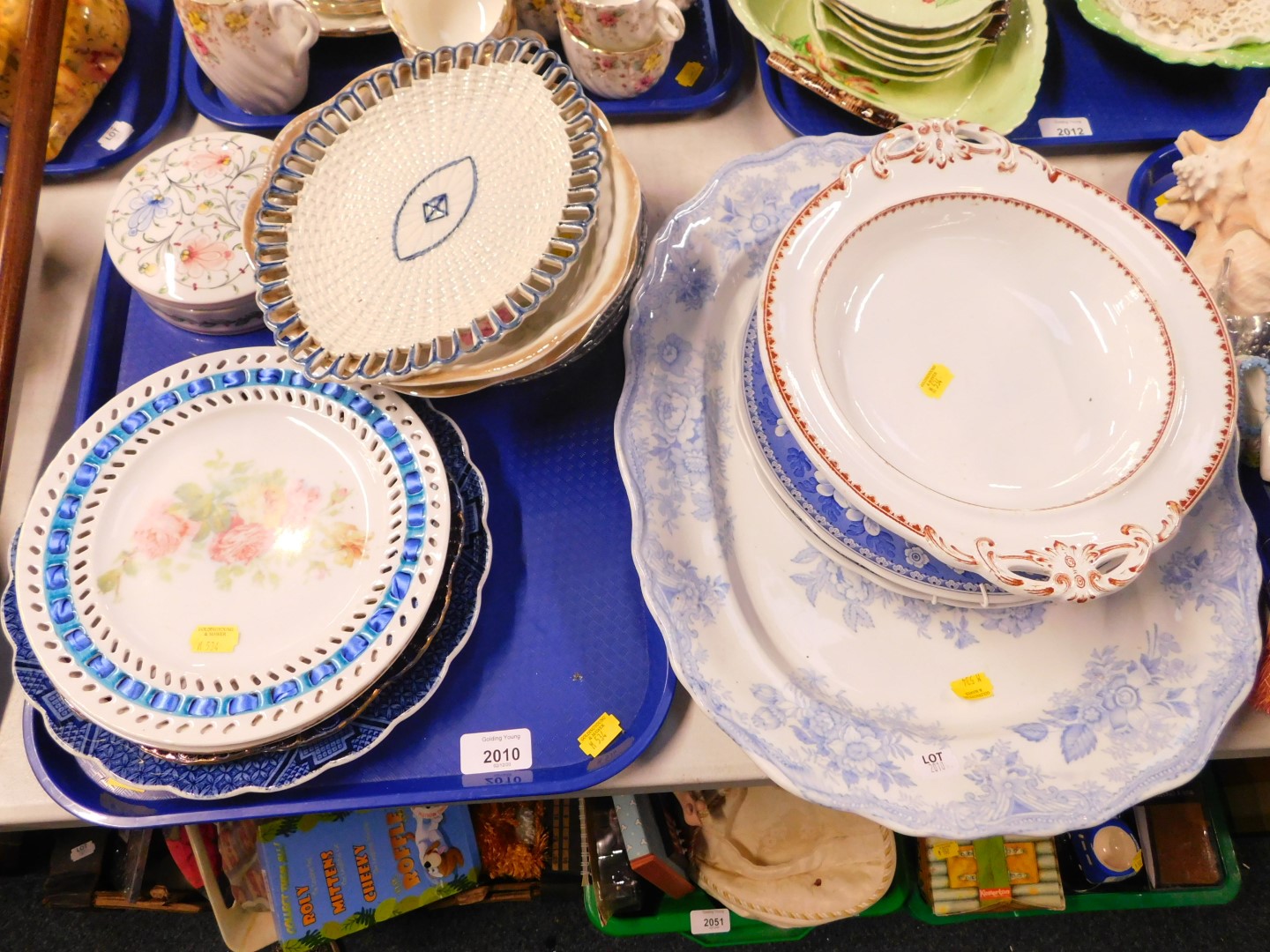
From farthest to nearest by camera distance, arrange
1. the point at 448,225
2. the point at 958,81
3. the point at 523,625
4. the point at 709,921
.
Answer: the point at 709,921 → the point at 958,81 → the point at 523,625 → the point at 448,225

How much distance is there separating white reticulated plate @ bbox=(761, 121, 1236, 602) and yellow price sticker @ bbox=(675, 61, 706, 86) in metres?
0.36

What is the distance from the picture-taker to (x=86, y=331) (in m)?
0.87

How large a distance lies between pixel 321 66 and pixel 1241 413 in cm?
100

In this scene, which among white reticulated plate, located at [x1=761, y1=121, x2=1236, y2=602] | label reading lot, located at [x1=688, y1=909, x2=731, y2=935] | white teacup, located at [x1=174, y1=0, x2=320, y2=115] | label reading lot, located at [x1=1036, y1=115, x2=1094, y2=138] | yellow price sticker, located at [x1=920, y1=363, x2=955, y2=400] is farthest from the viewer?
label reading lot, located at [x1=688, y1=909, x2=731, y2=935]

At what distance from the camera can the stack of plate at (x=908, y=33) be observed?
0.78 metres

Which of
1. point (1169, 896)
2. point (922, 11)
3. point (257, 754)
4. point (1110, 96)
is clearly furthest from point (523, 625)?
point (1169, 896)

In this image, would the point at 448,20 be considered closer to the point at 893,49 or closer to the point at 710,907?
the point at 893,49

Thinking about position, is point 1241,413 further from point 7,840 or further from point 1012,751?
point 7,840

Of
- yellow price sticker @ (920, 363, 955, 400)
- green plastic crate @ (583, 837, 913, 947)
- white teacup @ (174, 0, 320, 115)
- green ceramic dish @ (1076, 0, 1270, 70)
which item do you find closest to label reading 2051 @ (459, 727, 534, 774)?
yellow price sticker @ (920, 363, 955, 400)

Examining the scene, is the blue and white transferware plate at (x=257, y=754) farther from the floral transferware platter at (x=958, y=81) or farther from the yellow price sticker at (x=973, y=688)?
the floral transferware platter at (x=958, y=81)

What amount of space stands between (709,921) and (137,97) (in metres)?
1.27

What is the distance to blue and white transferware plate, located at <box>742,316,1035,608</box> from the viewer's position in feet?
2.11

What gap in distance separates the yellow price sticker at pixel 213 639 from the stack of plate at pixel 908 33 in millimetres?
786

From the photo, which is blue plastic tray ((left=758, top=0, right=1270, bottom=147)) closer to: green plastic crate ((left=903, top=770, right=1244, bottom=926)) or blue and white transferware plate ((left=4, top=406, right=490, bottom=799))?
blue and white transferware plate ((left=4, top=406, right=490, bottom=799))
